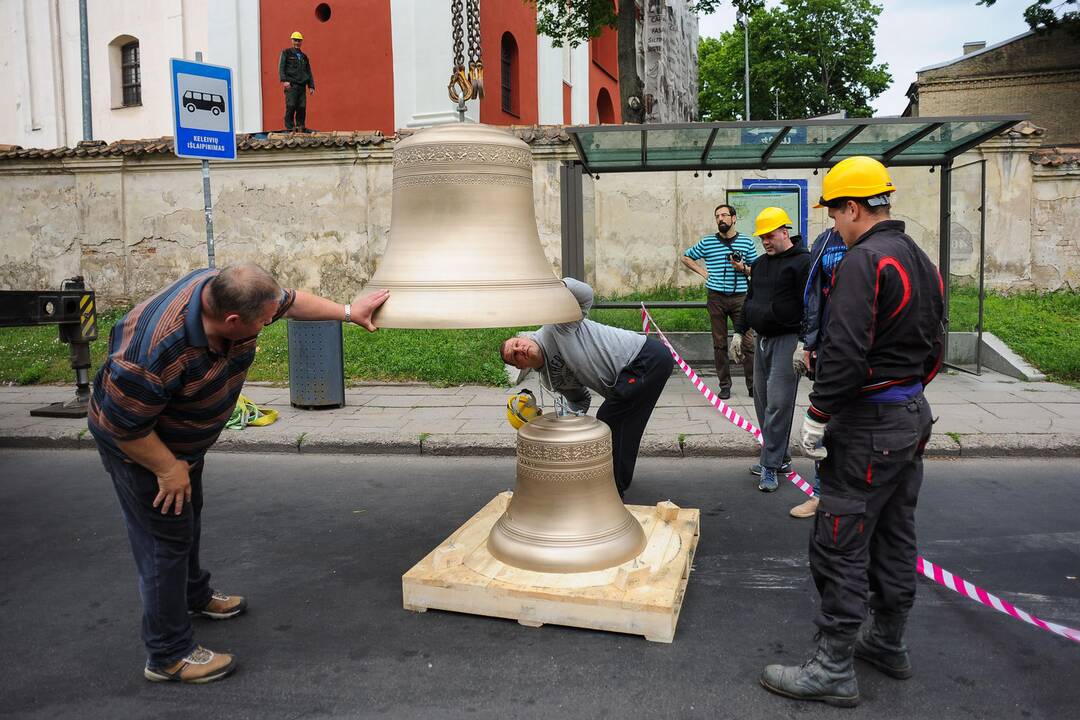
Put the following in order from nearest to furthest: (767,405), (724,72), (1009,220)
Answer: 1. (767,405)
2. (1009,220)
3. (724,72)

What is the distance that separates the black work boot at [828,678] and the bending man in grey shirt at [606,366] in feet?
5.80

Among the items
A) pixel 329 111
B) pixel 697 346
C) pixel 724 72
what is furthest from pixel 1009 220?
pixel 724 72

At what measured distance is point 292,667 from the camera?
3473 millimetres

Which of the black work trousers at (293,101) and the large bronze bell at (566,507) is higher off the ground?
the black work trousers at (293,101)

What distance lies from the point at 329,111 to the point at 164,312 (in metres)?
18.0

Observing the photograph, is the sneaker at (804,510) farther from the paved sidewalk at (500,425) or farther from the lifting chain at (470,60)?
the lifting chain at (470,60)

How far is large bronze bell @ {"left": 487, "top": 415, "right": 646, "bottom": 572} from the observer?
3992 mm

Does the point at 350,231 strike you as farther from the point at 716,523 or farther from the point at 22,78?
the point at 22,78

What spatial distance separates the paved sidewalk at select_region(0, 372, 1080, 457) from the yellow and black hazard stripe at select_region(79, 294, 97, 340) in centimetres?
94

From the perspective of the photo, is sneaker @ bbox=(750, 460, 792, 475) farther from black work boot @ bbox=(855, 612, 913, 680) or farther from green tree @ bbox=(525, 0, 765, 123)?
green tree @ bbox=(525, 0, 765, 123)

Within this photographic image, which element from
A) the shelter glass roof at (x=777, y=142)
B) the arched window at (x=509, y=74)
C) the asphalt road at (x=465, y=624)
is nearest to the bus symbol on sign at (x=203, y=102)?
the shelter glass roof at (x=777, y=142)

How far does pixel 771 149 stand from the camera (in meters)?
9.55

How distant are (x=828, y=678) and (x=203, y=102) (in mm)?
7196

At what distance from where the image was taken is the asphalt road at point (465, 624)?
3.18 metres
